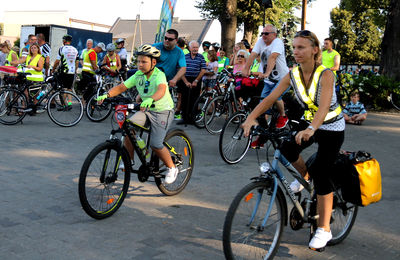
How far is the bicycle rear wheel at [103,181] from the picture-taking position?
14.5 feet

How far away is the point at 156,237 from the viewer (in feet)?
14.0

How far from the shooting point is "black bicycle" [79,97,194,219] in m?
4.47

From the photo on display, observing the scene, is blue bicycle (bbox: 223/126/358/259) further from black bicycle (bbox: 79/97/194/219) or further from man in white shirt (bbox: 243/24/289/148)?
man in white shirt (bbox: 243/24/289/148)

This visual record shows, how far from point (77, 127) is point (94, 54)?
3213 millimetres

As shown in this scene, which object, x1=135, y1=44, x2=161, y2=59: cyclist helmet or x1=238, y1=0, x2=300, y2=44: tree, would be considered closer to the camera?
x1=135, y1=44, x2=161, y2=59: cyclist helmet

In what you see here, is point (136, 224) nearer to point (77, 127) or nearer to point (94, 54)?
point (77, 127)

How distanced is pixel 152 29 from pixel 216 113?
67.3 m

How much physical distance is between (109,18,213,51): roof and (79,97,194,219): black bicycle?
6336 centimetres

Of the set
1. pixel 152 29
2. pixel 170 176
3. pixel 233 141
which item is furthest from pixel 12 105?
pixel 152 29

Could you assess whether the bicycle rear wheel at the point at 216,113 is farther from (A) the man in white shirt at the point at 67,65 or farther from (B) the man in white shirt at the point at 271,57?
(A) the man in white shirt at the point at 67,65

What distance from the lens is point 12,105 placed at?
34.3ft

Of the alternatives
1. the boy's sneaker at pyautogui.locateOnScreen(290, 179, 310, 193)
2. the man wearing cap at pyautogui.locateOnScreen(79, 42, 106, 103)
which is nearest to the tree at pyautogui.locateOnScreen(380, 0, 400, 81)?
the man wearing cap at pyautogui.locateOnScreen(79, 42, 106, 103)

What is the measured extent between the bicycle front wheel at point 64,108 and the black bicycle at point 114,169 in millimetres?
5593

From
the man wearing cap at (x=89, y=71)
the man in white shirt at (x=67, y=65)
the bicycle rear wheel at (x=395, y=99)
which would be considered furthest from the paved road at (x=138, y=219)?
the bicycle rear wheel at (x=395, y=99)
